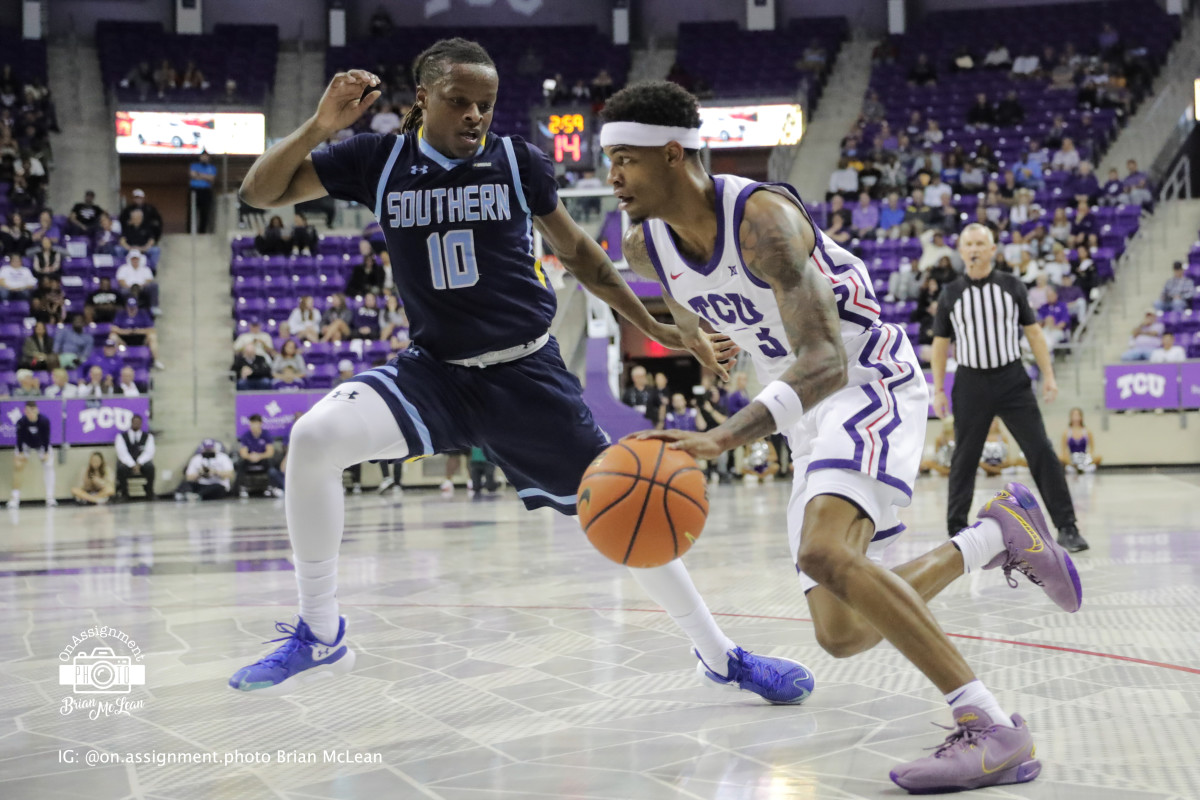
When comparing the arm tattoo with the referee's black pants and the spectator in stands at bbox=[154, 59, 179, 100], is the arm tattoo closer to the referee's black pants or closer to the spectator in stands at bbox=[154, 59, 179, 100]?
the referee's black pants

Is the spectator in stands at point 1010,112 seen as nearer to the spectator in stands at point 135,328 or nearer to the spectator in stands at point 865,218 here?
the spectator in stands at point 865,218

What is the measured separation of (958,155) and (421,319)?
19748mm

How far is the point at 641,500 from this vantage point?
2848 mm

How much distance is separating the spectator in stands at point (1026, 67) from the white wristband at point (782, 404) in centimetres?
2445

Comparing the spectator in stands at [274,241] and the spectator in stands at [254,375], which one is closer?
the spectator in stands at [254,375]

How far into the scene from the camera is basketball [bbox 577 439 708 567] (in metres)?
2.85

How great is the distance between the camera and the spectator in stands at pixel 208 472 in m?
15.5

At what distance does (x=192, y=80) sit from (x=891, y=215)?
1485cm

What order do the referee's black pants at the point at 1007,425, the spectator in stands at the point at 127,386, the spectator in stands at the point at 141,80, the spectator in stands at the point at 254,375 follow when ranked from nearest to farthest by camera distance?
1. the referee's black pants at the point at 1007,425
2. the spectator in stands at the point at 127,386
3. the spectator in stands at the point at 254,375
4. the spectator in stands at the point at 141,80

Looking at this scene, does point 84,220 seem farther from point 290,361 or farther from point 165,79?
point 165,79

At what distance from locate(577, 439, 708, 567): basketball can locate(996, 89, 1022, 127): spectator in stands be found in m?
22.5

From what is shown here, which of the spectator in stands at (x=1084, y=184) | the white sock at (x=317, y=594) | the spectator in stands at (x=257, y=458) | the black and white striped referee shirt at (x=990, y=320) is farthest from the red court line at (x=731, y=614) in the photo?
the spectator in stands at (x=1084, y=184)

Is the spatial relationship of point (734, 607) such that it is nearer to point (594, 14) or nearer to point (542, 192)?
point (542, 192)

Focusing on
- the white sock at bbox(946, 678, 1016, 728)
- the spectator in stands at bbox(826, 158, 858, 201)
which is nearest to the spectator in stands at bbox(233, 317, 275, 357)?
the spectator in stands at bbox(826, 158, 858, 201)
